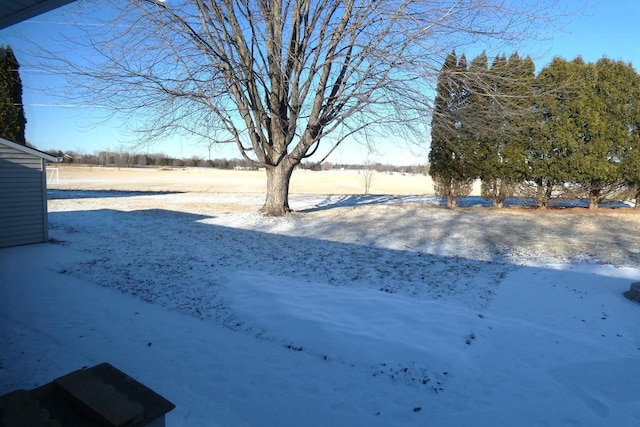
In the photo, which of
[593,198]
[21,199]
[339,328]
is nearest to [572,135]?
[593,198]

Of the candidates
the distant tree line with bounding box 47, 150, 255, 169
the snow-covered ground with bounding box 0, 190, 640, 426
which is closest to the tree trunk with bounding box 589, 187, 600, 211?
the snow-covered ground with bounding box 0, 190, 640, 426

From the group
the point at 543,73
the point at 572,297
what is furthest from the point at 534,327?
the point at 543,73

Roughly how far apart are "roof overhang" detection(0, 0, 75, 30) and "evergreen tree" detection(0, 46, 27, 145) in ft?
1.32

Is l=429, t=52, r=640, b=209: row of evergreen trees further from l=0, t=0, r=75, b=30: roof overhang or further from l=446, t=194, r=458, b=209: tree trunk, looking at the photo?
l=0, t=0, r=75, b=30: roof overhang

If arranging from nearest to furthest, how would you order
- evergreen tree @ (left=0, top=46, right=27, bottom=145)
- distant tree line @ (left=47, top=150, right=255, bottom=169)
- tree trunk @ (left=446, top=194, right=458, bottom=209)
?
1. evergreen tree @ (left=0, top=46, right=27, bottom=145)
2. distant tree line @ (left=47, top=150, right=255, bottom=169)
3. tree trunk @ (left=446, top=194, right=458, bottom=209)

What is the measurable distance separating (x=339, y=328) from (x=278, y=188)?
8388 mm

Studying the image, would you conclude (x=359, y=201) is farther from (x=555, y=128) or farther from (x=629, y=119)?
(x=629, y=119)

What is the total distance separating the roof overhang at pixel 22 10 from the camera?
2.43 meters

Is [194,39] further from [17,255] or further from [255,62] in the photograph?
[17,255]

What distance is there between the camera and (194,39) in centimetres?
959

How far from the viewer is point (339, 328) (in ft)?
12.8

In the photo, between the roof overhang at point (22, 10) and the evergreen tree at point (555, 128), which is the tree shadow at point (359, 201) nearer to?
the evergreen tree at point (555, 128)

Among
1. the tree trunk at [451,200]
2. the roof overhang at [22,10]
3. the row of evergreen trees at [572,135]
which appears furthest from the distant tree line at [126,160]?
the row of evergreen trees at [572,135]

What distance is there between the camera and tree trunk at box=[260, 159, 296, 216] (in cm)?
1167
